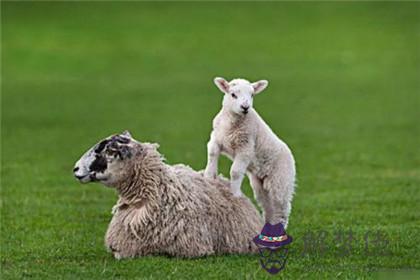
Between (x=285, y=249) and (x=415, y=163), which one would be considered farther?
(x=415, y=163)

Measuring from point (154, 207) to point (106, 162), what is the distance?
61 centimetres

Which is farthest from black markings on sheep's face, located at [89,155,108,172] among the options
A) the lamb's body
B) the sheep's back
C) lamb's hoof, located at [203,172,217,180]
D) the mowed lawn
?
lamb's hoof, located at [203,172,217,180]

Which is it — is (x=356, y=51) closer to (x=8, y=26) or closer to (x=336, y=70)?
(x=336, y=70)

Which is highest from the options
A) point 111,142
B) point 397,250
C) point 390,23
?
point 390,23

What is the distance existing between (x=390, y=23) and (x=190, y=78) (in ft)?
40.2

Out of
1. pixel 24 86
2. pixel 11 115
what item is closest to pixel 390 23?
pixel 24 86

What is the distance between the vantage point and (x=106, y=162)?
9797mm

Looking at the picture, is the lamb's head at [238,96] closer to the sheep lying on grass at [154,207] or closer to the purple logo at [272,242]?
the sheep lying on grass at [154,207]

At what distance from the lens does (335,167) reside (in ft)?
55.9

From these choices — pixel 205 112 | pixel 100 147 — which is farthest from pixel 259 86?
pixel 205 112

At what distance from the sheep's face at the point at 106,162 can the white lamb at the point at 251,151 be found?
33.3 inches

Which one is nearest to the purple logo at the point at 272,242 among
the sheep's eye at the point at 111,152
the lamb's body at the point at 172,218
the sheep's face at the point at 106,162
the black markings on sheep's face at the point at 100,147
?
the lamb's body at the point at 172,218

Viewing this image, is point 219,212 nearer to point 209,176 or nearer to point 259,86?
point 209,176

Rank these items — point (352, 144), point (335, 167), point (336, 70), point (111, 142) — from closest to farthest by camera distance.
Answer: point (111, 142)
point (335, 167)
point (352, 144)
point (336, 70)
